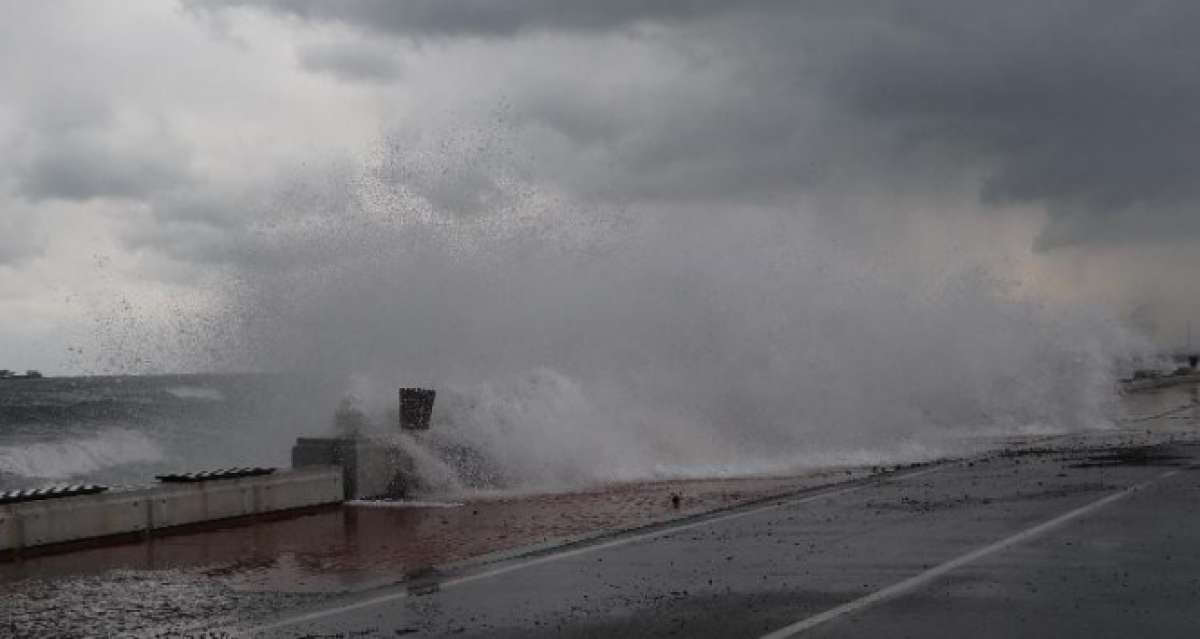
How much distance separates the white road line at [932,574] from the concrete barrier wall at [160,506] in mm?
7698

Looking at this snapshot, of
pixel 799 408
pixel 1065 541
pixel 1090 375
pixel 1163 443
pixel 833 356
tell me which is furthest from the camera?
pixel 1090 375

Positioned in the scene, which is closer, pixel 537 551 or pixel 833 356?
pixel 537 551

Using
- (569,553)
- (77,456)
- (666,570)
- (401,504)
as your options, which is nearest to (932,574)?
(666,570)

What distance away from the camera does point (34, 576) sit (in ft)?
34.0

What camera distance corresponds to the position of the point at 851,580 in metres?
9.48

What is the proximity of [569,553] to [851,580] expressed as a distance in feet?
10.1

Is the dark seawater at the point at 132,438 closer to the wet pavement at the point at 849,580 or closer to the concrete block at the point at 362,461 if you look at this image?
the concrete block at the point at 362,461

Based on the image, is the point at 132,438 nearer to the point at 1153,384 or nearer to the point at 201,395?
the point at 201,395

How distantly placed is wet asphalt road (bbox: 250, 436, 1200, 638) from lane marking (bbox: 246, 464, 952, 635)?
3 cm


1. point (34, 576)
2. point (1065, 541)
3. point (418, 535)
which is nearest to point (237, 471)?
point (418, 535)

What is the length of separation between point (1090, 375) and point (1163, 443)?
13.5m

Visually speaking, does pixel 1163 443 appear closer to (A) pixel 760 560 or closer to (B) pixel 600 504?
(B) pixel 600 504

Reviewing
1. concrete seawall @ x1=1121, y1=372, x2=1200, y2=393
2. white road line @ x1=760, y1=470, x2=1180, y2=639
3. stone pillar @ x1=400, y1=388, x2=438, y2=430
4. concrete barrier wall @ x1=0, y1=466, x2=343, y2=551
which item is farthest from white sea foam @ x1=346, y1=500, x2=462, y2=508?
concrete seawall @ x1=1121, y1=372, x2=1200, y2=393

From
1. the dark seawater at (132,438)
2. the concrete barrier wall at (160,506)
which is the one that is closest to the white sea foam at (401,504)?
the concrete barrier wall at (160,506)
